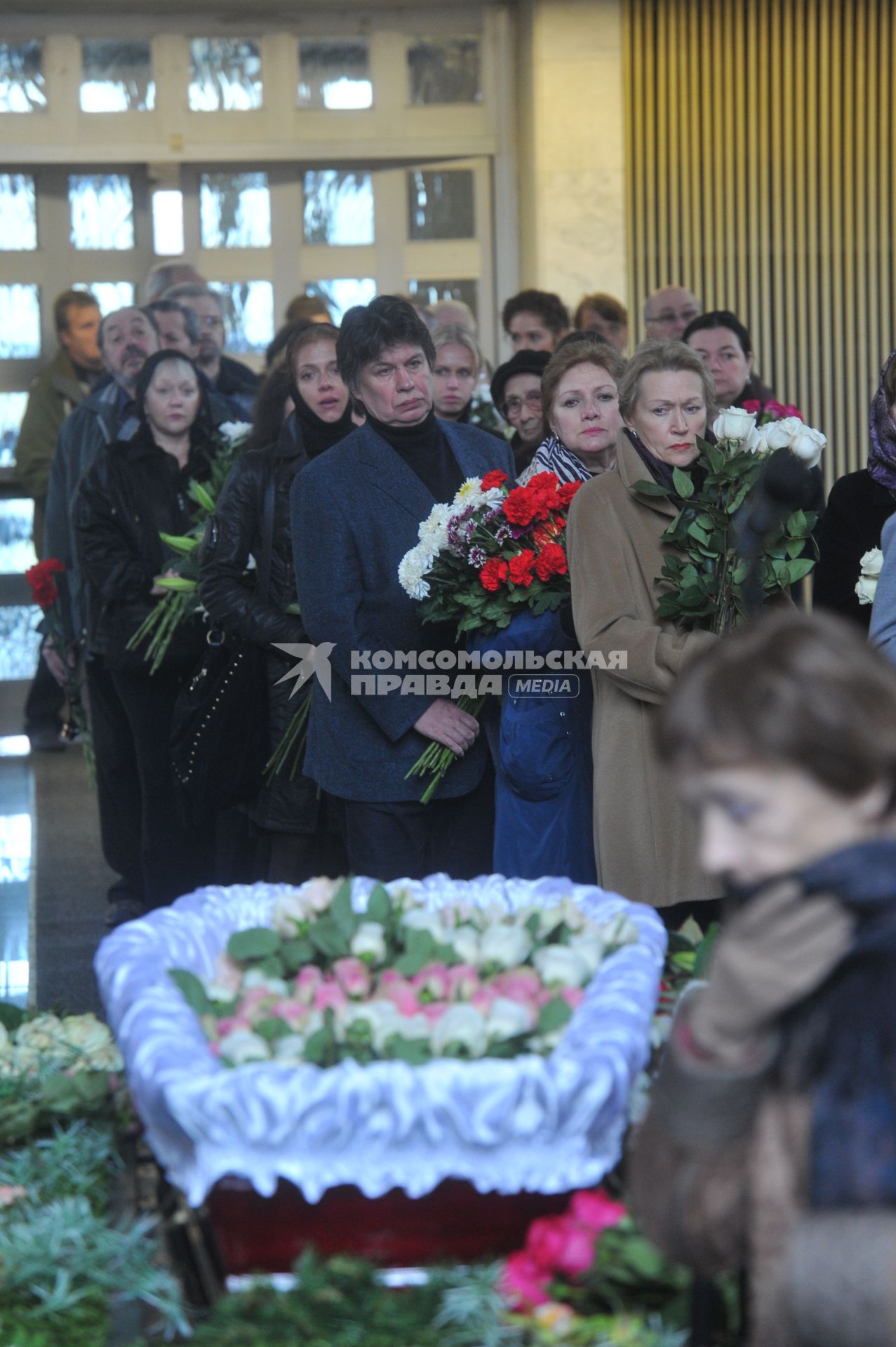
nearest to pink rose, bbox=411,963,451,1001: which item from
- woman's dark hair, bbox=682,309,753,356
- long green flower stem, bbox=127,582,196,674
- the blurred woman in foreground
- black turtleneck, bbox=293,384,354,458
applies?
the blurred woman in foreground

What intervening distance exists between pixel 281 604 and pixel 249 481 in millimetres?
340

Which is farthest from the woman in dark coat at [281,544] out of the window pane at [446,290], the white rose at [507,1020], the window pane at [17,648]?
the window pane at [17,648]

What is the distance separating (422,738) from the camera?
12.1ft

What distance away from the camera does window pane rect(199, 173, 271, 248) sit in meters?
9.10

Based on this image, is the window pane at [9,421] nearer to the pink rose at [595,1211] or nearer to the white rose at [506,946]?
the white rose at [506,946]

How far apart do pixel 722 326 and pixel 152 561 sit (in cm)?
205

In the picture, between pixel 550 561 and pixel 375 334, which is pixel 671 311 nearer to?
pixel 375 334

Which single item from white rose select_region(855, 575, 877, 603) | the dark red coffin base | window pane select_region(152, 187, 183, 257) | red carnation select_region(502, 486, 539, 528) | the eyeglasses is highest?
window pane select_region(152, 187, 183, 257)

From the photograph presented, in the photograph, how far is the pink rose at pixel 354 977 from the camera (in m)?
1.79

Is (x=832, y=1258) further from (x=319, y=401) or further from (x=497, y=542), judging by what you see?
(x=319, y=401)

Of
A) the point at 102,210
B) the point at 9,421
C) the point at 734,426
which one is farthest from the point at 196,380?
the point at 9,421

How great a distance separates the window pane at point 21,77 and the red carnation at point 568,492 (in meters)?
6.30

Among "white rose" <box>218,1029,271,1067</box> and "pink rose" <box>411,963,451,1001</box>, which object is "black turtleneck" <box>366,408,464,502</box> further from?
"white rose" <box>218,1029,271,1067</box>

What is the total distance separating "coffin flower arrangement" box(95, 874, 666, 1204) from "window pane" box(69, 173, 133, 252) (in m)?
7.78
